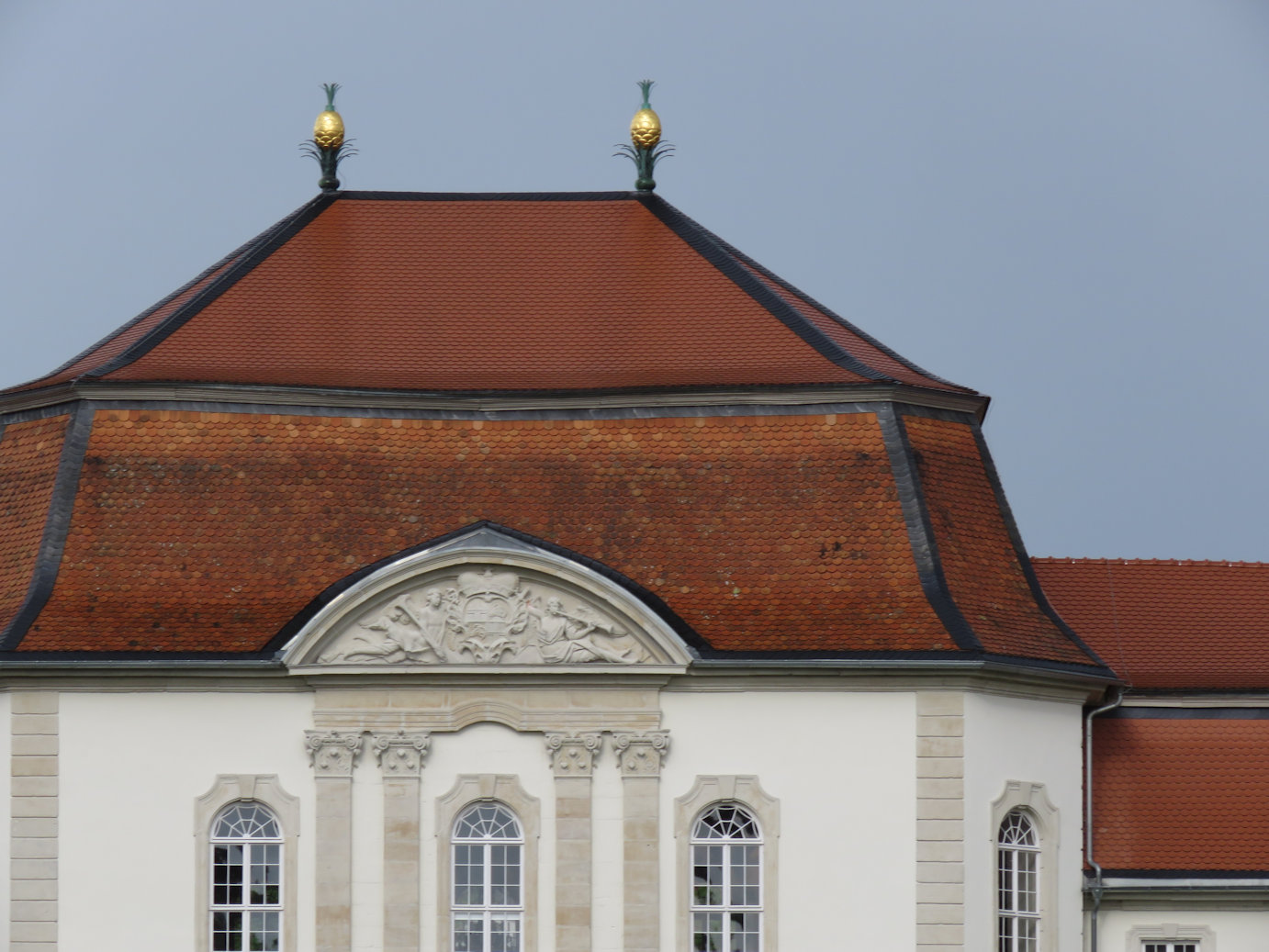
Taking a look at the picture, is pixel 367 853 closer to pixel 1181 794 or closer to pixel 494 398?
pixel 494 398

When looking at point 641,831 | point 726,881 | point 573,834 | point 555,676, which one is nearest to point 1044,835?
point 726,881

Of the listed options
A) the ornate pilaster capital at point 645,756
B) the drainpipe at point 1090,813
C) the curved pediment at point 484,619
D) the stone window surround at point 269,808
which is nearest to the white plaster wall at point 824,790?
the ornate pilaster capital at point 645,756

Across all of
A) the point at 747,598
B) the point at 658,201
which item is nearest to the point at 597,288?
the point at 658,201

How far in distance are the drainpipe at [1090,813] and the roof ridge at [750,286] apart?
551cm

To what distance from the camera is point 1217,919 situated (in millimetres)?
44469

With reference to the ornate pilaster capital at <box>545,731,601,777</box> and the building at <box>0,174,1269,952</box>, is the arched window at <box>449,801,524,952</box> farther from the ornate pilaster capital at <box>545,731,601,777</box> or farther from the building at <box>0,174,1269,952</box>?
the ornate pilaster capital at <box>545,731,601,777</box>

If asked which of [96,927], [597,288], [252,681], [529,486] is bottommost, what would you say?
[96,927]

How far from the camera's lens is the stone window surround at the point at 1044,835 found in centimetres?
4300

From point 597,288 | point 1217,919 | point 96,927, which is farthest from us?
point 597,288

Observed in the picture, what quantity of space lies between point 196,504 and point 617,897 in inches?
307

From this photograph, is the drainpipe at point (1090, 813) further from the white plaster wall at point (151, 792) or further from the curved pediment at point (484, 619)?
the white plaster wall at point (151, 792)

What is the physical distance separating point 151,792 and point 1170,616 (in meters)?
15.5

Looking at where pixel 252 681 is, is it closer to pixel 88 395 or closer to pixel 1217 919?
pixel 88 395

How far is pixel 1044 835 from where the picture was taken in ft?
142
